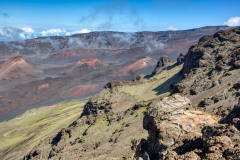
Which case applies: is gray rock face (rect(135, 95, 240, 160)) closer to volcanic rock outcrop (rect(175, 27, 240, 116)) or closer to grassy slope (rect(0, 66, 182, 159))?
grassy slope (rect(0, 66, 182, 159))

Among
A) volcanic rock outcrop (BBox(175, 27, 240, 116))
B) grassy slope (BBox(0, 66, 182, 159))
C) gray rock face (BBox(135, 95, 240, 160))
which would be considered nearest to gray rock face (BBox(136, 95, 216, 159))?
gray rock face (BBox(135, 95, 240, 160))

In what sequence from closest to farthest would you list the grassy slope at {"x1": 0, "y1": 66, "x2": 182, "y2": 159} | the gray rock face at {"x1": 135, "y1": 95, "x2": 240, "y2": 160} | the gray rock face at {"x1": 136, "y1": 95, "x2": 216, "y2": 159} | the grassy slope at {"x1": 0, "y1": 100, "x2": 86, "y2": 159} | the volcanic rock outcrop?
1. the gray rock face at {"x1": 135, "y1": 95, "x2": 240, "y2": 160}
2. the gray rock face at {"x1": 136, "y1": 95, "x2": 216, "y2": 159}
3. the grassy slope at {"x1": 0, "y1": 66, "x2": 182, "y2": 159}
4. the volcanic rock outcrop
5. the grassy slope at {"x1": 0, "y1": 100, "x2": 86, "y2": 159}

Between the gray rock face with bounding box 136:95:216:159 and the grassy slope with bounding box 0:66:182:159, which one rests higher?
the gray rock face with bounding box 136:95:216:159

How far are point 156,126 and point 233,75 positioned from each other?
37.0 m

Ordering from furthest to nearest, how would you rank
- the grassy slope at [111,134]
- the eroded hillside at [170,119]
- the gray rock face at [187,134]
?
1. the grassy slope at [111,134]
2. the eroded hillside at [170,119]
3. the gray rock face at [187,134]

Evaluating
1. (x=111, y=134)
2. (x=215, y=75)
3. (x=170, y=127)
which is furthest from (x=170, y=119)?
(x=215, y=75)

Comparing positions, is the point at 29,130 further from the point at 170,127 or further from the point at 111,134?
the point at 170,127

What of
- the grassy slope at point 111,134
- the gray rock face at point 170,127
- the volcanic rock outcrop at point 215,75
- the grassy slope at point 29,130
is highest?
the gray rock face at point 170,127

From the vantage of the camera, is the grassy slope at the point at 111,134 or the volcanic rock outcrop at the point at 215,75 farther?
the volcanic rock outcrop at the point at 215,75

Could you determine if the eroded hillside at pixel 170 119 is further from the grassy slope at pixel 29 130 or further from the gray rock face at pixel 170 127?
the grassy slope at pixel 29 130

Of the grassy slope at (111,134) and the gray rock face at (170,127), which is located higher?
the gray rock face at (170,127)

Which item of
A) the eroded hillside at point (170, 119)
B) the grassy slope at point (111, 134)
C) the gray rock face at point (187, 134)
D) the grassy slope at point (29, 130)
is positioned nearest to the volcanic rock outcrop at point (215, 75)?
the eroded hillside at point (170, 119)

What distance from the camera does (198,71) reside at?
213 feet

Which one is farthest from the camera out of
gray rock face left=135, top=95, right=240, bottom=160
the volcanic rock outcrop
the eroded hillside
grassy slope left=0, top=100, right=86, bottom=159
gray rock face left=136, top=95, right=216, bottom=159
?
grassy slope left=0, top=100, right=86, bottom=159
